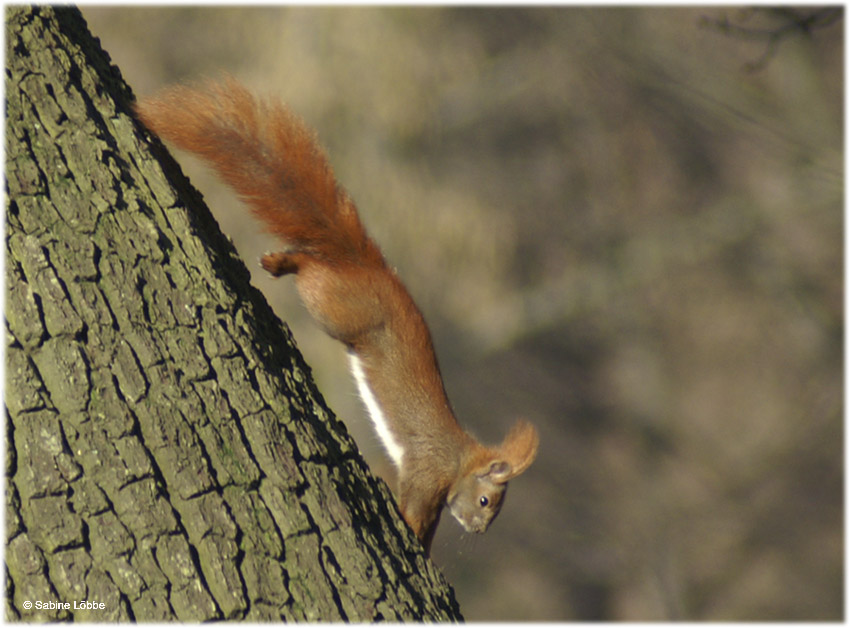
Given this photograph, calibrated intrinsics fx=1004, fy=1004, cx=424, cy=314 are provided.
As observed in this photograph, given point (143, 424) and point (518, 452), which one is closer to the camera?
point (143, 424)

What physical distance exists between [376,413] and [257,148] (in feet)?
3.20

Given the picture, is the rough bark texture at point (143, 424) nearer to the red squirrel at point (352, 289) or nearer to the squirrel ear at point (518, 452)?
the red squirrel at point (352, 289)

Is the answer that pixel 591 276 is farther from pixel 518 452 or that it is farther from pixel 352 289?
pixel 352 289

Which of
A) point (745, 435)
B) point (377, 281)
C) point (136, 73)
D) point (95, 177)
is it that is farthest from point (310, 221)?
point (745, 435)

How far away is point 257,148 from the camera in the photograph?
227 centimetres

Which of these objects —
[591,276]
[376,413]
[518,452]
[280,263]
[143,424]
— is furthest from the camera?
[591,276]

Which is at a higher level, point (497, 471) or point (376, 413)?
point (376, 413)

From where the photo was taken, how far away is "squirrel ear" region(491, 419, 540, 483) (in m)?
3.17

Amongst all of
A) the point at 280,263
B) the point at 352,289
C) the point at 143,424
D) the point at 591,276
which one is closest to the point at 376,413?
the point at 352,289

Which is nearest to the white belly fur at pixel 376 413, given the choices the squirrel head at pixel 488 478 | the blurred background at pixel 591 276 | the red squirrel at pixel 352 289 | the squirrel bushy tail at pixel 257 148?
the red squirrel at pixel 352 289

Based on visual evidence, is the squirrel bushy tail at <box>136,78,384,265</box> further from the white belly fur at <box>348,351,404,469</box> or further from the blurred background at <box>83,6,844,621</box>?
the blurred background at <box>83,6,844,621</box>

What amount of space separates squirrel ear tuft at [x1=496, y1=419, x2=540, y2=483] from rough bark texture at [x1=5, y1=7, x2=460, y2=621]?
1.37 metres

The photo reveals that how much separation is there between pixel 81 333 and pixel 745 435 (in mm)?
9416

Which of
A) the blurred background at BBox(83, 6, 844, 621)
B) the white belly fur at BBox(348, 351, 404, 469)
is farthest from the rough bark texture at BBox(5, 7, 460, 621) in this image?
the blurred background at BBox(83, 6, 844, 621)
